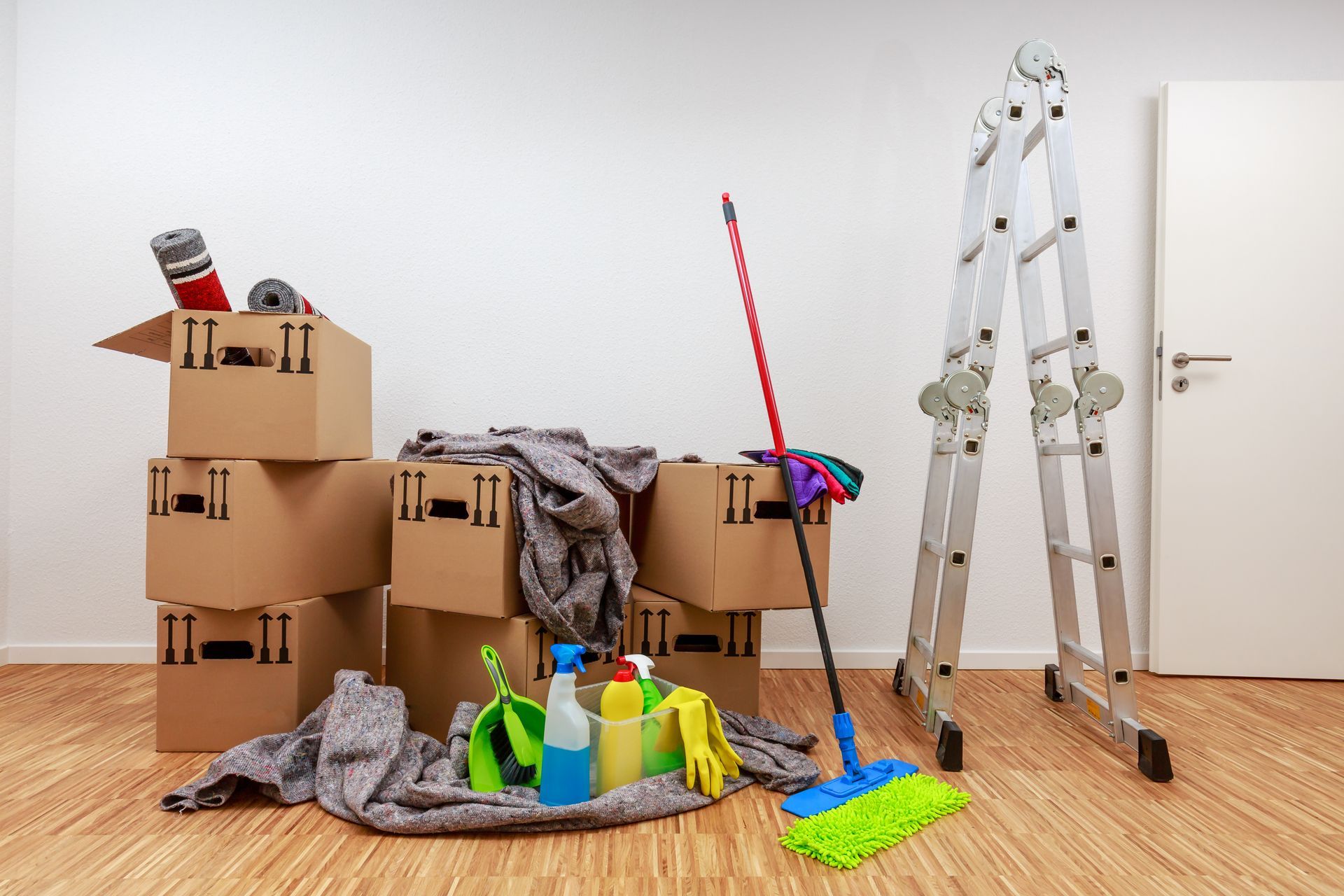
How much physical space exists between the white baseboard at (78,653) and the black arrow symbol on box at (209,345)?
1.09 m

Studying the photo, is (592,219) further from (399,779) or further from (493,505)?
(399,779)

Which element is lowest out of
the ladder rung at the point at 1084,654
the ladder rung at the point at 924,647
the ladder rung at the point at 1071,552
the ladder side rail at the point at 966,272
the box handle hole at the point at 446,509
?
the ladder rung at the point at 924,647

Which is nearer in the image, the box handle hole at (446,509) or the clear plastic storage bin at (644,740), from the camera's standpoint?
the clear plastic storage bin at (644,740)

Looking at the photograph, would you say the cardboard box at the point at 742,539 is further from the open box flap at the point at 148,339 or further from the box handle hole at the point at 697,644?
the open box flap at the point at 148,339

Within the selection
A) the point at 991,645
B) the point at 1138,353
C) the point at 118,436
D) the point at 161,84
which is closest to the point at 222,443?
the point at 118,436

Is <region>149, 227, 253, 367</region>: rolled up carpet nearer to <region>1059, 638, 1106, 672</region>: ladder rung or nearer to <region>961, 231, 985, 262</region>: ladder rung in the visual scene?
<region>961, 231, 985, 262</region>: ladder rung

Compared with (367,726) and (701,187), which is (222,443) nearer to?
(367,726)

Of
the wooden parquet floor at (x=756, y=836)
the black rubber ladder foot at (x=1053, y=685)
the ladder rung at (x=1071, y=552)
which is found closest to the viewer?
the wooden parquet floor at (x=756, y=836)

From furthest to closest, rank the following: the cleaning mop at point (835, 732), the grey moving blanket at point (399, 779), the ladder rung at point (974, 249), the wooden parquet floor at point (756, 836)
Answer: the ladder rung at point (974, 249), the cleaning mop at point (835, 732), the grey moving blanket at point (399, 779), the wooden parquet floor at point (756, 836)

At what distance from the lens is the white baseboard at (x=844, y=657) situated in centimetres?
222

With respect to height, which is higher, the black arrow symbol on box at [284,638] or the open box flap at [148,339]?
the open box flap at [148,339]

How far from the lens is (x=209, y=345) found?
1571 millimetres

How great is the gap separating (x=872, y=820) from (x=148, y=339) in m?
1.66

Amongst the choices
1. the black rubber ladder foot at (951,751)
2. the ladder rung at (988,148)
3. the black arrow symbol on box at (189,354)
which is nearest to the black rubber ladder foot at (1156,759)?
the black rubber ladder foot at (951,751)
